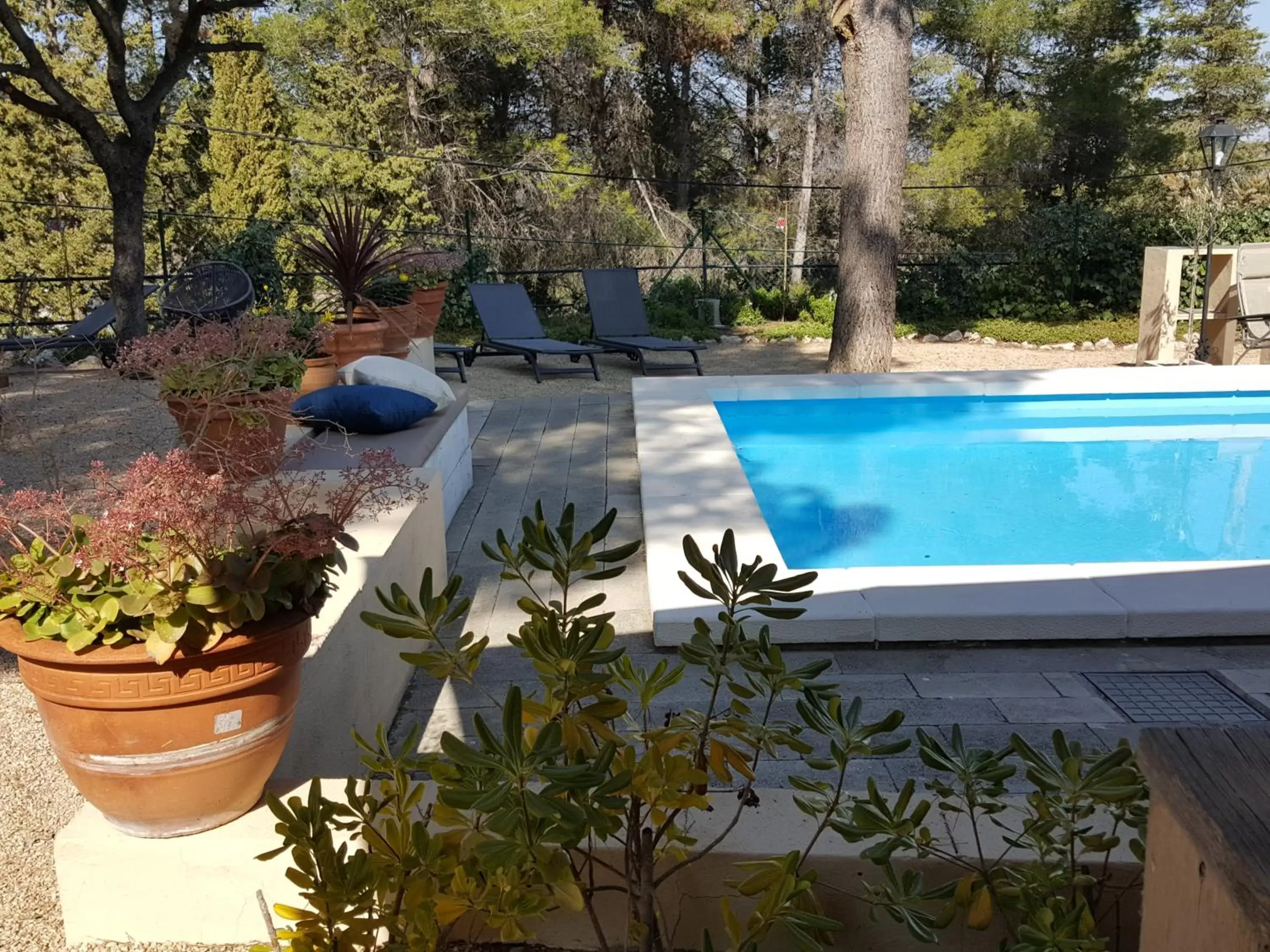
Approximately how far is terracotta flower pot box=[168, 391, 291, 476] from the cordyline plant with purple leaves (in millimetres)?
138

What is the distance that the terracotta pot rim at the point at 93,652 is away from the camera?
1559 millimetres

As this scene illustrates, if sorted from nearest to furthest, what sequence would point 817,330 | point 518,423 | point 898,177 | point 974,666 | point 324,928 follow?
1. point 324,928
2. point 974,666
3. point 518,423
4. point 898,177
5. point 817,330

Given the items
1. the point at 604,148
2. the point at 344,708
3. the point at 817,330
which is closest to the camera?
the point at 344,708

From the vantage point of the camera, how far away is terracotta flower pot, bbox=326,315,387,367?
609 cm

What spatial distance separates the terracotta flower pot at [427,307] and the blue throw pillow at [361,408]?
286cm

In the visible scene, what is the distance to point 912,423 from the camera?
7539mm

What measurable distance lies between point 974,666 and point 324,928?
2251 mm

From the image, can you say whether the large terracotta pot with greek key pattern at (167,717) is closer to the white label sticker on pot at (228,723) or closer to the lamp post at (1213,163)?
the white label sticker on pot at (228,723)

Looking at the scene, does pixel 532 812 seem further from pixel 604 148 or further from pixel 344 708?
pixel 604 148

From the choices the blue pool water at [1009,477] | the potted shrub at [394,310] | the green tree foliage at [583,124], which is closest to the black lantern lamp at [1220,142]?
the blue pool water at [1009,477]

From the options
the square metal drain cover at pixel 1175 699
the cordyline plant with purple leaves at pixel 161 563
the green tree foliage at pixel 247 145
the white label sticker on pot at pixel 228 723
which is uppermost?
the green tree foliage at pixel 247 145

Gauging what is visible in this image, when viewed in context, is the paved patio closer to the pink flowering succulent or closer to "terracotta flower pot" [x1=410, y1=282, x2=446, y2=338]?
the pink flowering succulent

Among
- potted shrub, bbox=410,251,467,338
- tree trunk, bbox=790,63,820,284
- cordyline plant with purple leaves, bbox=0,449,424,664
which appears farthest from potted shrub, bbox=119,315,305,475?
tree trunk, bbox=790,63,820,284

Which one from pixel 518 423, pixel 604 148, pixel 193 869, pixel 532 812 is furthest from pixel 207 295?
pixel 604 148
